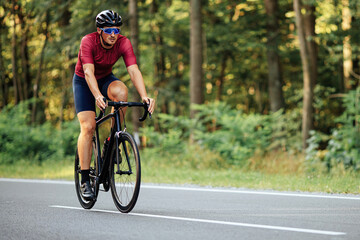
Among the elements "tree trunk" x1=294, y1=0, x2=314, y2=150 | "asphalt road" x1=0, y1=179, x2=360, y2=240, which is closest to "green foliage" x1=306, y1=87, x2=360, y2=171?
"tree trunk" x1=294, y1=0, x2=314, y2=150

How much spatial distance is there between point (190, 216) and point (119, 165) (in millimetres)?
1002

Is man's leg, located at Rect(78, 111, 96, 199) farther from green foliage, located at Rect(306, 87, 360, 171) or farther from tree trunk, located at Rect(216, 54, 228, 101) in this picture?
tree trunk, located at Rect(216, 54, 228, 101)

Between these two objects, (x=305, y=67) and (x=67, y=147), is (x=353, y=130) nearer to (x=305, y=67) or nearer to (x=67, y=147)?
(x=305, y=67)

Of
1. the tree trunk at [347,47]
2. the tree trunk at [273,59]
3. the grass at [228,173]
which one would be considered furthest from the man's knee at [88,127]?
the tree trunk at [273,59]

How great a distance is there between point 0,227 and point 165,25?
23.4 m

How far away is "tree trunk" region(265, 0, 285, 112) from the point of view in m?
22.7

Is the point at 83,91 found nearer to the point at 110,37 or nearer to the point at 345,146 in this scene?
the point at 110,37

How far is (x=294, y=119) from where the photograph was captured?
2445cm

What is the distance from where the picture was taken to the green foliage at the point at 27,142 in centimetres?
1761

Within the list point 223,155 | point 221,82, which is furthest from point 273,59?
point 223,155

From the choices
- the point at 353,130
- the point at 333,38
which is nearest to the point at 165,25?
the point at 333,38

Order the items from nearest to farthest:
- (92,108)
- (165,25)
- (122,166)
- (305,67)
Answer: (122,166) < (92,108) < (305,67) < (165,25)

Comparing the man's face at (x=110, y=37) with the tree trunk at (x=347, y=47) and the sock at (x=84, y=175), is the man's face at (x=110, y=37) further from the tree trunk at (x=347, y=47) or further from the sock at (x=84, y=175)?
the tree trunk at (x=347, y=47)

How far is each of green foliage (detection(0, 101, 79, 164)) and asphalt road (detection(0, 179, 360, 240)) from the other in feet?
30.8
